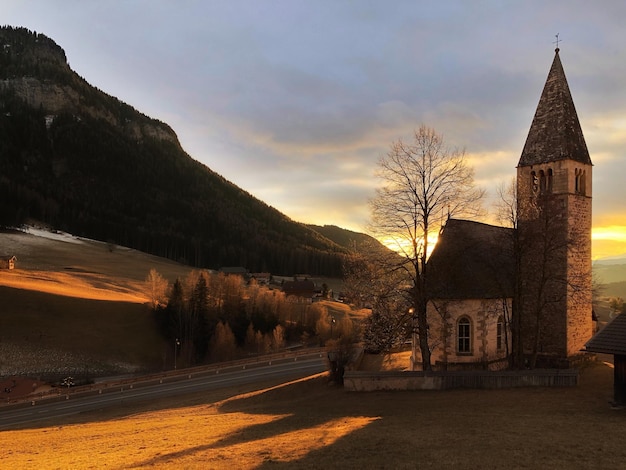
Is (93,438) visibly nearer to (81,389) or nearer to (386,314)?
(386,314)

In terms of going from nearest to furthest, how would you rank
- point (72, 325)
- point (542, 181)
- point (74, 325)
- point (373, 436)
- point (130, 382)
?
point (373, 436), point (542, 181), point (130, 382), point (72, 325), point (74, 325)

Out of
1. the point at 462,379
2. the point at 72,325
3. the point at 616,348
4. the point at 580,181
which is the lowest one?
the point at 72,325

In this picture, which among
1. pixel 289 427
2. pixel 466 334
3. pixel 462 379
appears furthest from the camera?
pixel 466 334

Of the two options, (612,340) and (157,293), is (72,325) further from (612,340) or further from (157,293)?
(612,340)

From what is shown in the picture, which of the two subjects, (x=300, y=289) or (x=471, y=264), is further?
(x=300, y=289)

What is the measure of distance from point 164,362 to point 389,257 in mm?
55766

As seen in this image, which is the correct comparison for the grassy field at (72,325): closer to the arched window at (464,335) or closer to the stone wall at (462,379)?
the stone wall at (462,379)

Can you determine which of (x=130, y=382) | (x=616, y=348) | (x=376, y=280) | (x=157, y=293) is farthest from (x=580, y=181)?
(x=157, y=293)

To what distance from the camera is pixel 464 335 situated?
29953 mm

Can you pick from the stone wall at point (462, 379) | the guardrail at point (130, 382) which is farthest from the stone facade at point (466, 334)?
the guardrail at point (130, 382)

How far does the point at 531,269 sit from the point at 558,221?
150 inches

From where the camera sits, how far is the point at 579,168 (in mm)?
33562

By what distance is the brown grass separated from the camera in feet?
42.2

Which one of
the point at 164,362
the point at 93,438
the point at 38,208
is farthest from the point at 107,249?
the point at 93,438
